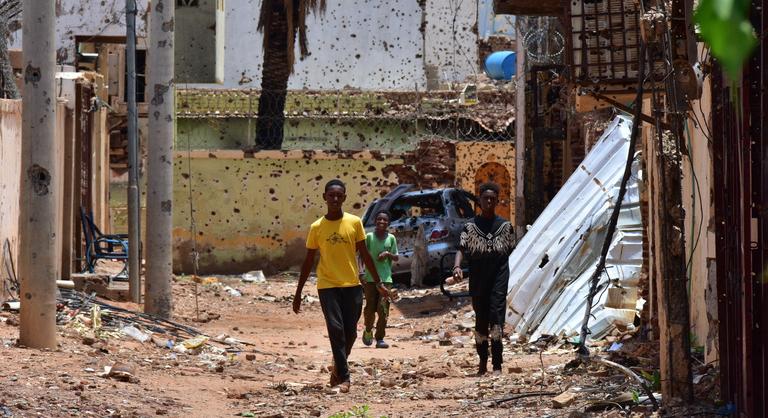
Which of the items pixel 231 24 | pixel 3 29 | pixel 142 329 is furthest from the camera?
pixel 231 24

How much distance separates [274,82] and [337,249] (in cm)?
2395

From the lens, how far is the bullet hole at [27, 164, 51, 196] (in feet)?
32.4

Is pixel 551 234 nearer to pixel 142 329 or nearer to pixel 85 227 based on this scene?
pixel 142 329

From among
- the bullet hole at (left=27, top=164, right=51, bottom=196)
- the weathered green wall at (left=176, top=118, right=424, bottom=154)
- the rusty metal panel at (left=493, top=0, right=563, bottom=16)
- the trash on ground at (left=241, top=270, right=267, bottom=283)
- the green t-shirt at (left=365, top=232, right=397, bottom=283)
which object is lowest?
the trash on ground at (left=241, top=270, right=267, bottom=283)

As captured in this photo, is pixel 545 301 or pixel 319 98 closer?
pixel 545 301

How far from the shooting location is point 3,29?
1742 cm

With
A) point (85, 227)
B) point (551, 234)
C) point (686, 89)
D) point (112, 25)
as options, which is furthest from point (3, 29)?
point (686, 89)

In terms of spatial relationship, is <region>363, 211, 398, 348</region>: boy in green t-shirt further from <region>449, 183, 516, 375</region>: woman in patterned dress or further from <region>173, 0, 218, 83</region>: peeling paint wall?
<region>173, 0, 218, 83</region>: peeling paint wall

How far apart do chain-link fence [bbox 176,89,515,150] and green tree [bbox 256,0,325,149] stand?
56mm

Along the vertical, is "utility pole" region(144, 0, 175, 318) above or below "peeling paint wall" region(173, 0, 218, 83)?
below

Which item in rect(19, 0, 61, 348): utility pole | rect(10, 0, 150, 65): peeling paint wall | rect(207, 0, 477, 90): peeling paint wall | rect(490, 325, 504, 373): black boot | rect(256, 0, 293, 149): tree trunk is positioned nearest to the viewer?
rect(19, 0, 61, 348): utility pole

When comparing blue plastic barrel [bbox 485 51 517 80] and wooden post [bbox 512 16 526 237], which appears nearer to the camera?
wooden post [bbox 512 16 526 237]

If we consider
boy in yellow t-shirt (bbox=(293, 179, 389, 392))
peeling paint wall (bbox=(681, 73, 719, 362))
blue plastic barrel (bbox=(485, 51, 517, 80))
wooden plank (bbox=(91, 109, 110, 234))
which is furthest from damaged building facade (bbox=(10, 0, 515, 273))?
peeling paint wall (bbox=(681, 73, 719, 362))

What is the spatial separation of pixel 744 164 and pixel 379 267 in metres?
7.35
